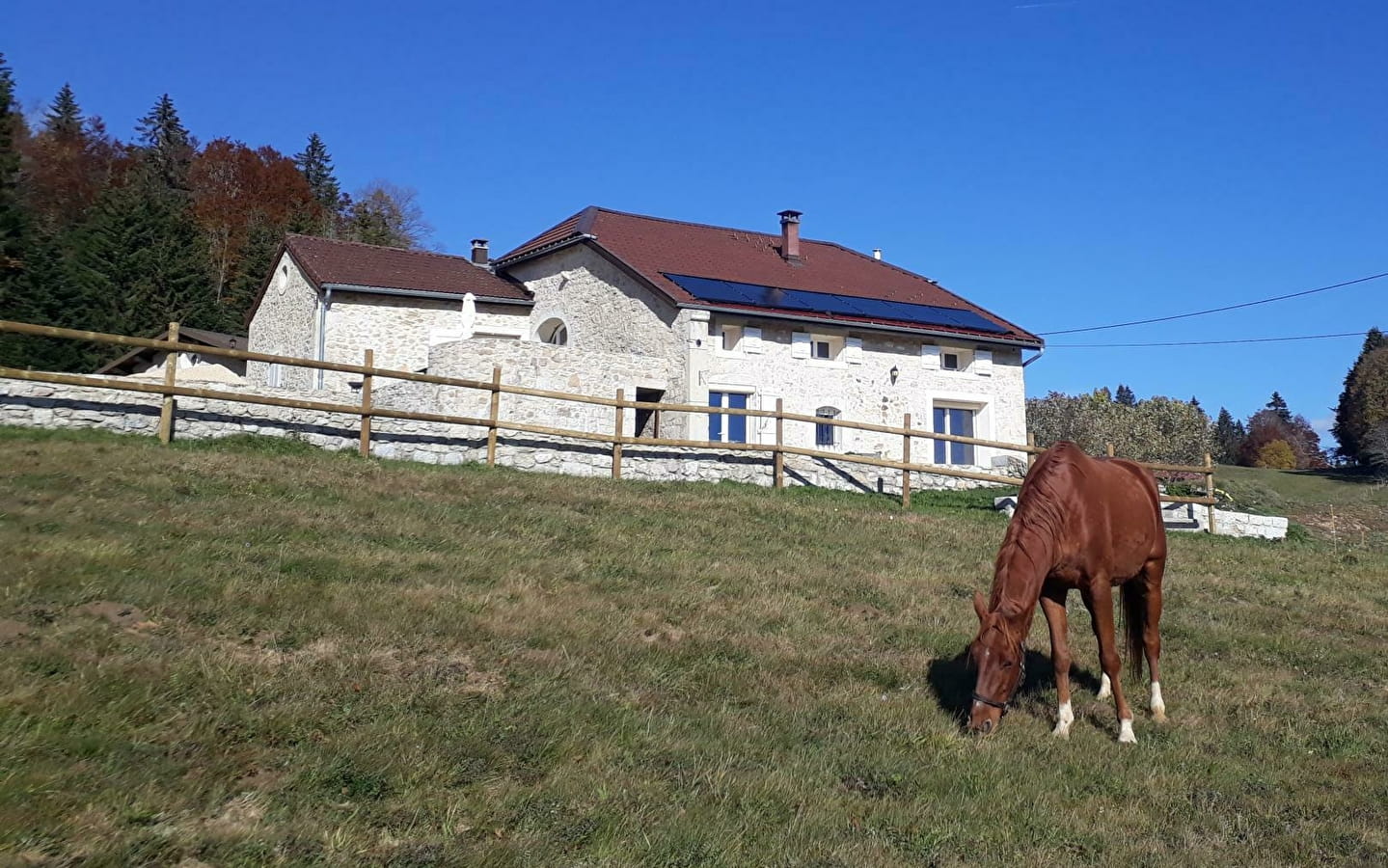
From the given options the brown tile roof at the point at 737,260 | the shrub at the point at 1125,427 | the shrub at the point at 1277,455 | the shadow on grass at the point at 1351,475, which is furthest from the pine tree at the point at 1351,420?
the brown tile roof at the point at 737,260

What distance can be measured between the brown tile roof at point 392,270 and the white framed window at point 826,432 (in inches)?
323

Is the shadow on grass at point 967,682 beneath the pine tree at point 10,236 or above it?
beneath

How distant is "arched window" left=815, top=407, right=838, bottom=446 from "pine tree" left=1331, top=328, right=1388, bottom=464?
126ft

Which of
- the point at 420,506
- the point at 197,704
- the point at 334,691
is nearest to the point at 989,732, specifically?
the point at 334,691

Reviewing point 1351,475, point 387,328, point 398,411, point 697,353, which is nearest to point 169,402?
point 398,411

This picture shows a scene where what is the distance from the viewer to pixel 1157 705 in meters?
7.78

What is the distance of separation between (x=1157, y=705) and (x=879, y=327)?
60.0 ft

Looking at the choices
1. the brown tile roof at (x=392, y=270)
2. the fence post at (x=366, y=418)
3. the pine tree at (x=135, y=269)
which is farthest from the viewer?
the pine tree at (x=135, y=269)

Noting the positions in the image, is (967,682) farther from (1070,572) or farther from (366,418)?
(366,418)

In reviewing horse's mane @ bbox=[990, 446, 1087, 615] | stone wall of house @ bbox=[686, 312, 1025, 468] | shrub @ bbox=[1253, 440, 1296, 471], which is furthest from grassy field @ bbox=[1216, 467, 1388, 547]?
shrub @ bbox=[1253, 440, 1296, 471]

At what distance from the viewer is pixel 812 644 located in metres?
8.88

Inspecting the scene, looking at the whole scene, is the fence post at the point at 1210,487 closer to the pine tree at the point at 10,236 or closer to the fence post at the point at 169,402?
the fence post at the point at 169,402

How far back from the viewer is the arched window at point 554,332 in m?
27.8

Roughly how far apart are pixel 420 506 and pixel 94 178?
37.9 meters
